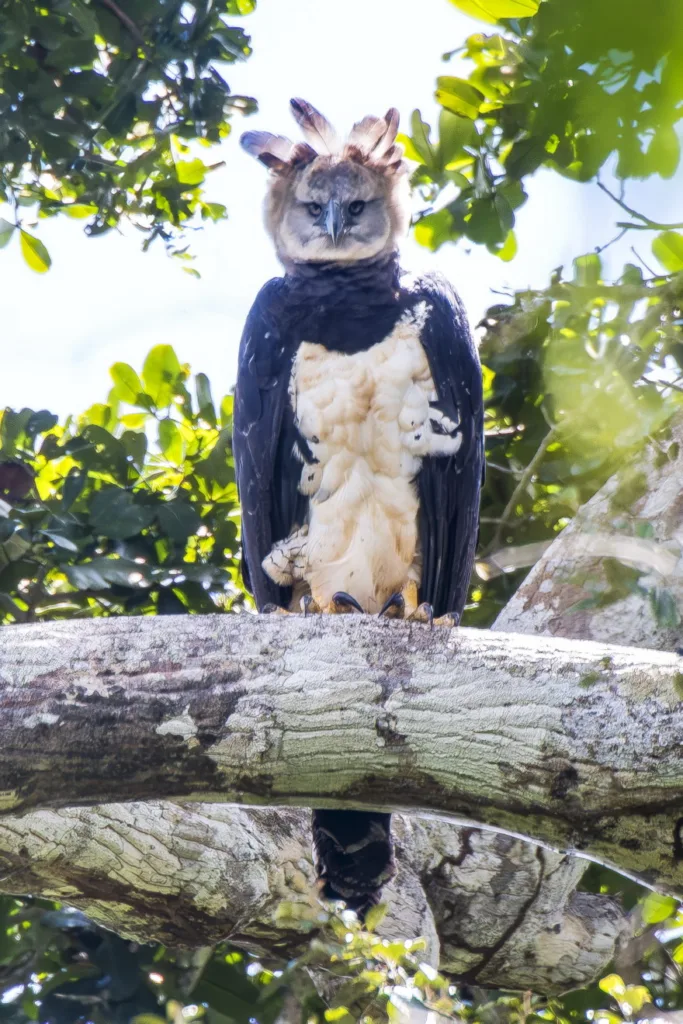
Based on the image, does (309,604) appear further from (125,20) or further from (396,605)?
(125,20)

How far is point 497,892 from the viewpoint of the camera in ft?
10.9

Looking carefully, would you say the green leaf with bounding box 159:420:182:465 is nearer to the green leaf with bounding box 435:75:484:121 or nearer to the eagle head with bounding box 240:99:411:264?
the eagle head with bounding box 240:99:411:264

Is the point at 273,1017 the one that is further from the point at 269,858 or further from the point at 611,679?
the point at 611,679

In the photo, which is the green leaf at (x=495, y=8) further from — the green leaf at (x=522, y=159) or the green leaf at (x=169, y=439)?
the green leaf at (x=169, y=439)

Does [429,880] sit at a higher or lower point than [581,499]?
lower

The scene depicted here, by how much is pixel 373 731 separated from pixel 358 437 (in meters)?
1.35

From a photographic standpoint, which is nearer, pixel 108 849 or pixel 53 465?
pixel 108 849

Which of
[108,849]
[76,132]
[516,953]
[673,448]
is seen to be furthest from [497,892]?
[76,132]

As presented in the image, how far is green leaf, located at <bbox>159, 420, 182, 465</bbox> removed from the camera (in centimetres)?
389

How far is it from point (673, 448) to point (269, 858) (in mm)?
1653

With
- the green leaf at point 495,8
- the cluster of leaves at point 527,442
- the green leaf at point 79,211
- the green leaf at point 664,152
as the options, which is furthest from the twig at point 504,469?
the green leaf at point 664,152

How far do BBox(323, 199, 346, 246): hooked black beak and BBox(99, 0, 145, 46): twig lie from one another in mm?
855

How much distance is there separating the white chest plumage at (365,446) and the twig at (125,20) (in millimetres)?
1281

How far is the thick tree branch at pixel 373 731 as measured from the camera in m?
1.79
